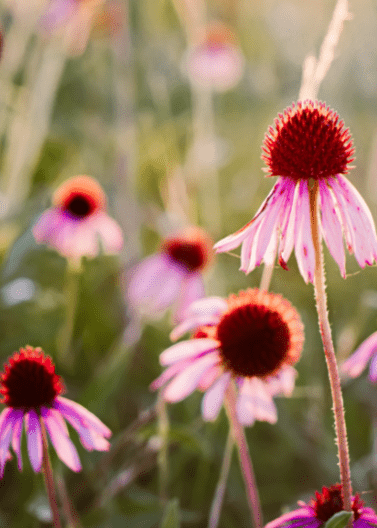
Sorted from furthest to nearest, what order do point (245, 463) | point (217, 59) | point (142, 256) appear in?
point (217, 59)
point (142, 256)
point (245, 463)

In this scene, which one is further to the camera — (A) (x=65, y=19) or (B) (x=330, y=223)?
(A) (x=65, y=19)

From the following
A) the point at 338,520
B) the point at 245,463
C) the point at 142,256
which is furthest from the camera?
the point at 142,256

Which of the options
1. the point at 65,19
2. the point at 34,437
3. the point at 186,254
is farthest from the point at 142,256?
the point at 34,437

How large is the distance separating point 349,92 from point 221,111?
0.37m

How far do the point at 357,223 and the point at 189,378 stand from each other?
137 mm

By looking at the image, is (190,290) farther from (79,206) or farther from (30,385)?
(30,385)

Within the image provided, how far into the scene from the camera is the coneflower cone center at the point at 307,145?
264mm

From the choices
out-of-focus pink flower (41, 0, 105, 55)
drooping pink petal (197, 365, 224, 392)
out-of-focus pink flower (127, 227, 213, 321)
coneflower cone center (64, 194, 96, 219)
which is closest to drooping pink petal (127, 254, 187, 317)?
out-of-focus pink flower (127, 227, 213, 321)

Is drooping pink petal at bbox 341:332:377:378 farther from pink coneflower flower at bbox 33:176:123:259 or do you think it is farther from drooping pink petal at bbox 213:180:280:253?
pink coneflower flower at bbox 33:176:123:259

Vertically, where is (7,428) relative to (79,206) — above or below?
below

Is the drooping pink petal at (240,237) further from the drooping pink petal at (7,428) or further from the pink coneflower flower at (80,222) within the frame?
the pink coneflower flower at (80,222)

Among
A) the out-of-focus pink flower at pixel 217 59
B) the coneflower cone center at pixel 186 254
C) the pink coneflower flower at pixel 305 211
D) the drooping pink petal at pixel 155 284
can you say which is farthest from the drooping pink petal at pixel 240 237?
the out-of-focus pink flower at pixel 217 59

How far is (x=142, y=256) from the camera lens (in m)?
0.89

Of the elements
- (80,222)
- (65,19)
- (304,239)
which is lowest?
(304,239)
